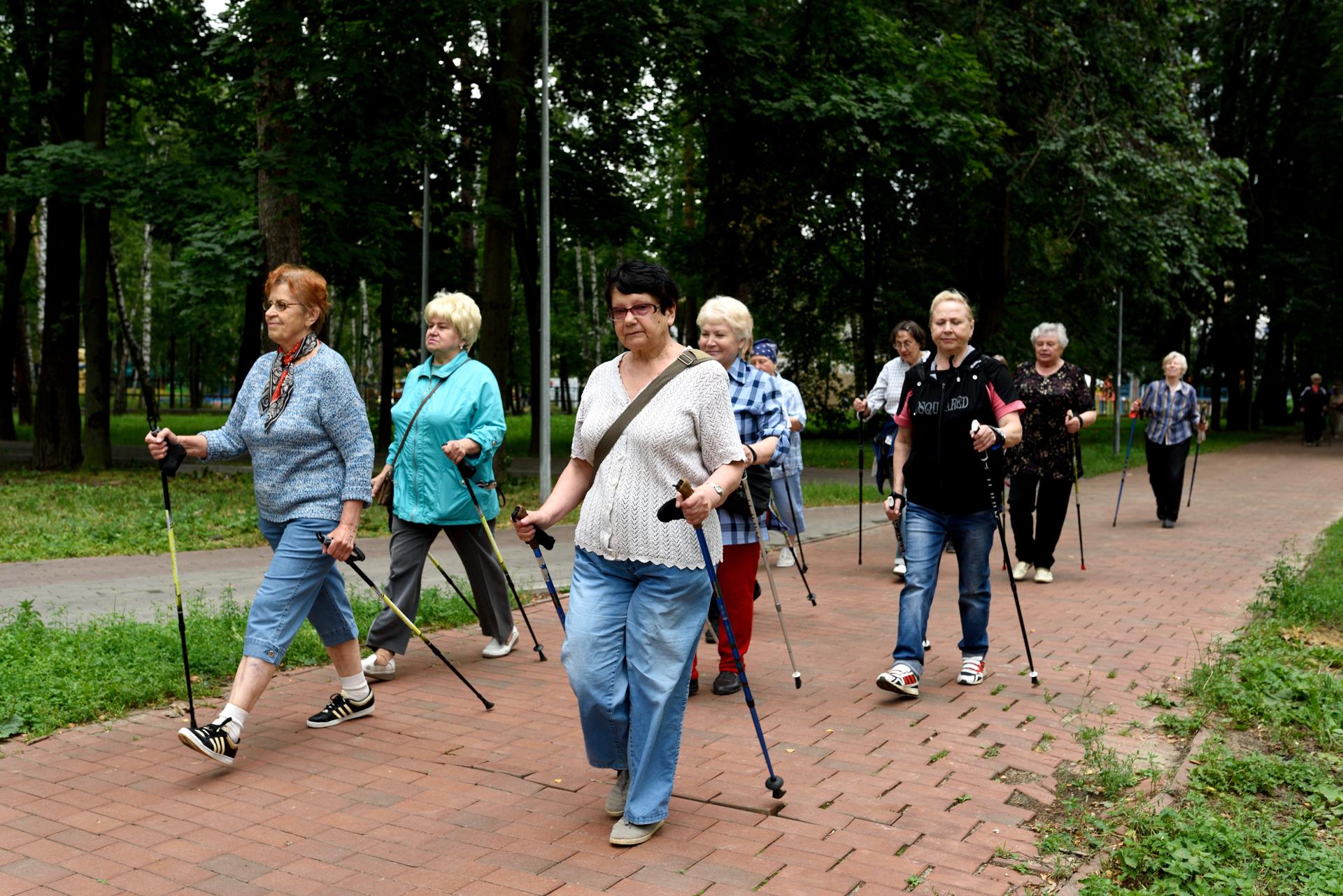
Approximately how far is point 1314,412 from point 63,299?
30.2 meters

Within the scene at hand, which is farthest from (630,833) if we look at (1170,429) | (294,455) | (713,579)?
(1170,429)

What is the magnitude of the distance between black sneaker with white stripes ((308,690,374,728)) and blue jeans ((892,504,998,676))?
8.57ft

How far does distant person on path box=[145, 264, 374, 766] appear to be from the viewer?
16.7 ft

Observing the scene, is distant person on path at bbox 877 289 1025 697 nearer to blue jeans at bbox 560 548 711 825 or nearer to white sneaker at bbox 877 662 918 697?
white sneaker at bbox 877 662 918 697

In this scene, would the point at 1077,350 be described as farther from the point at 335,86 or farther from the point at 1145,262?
the point at 335,86

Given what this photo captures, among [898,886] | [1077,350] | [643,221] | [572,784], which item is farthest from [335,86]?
[1077,350]

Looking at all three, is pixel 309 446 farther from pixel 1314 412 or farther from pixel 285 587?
pixel 1314 412

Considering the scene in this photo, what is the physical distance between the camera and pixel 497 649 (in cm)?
711

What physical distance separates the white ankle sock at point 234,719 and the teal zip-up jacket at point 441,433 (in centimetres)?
179

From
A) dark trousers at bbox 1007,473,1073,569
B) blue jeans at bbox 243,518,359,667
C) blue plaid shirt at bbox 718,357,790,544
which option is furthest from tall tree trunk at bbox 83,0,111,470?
blue jeans at bbox 243,518,359,667

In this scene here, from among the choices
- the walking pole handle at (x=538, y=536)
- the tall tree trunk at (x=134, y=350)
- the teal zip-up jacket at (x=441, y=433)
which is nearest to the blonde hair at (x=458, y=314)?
the teal zip-up jacket at (x=441, y=433)

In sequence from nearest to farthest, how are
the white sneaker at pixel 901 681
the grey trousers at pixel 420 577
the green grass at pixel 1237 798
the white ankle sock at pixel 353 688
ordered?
the green grass at pixel 1237 798 < the white ankle sock at pixel 353 688 < the white sneaker at pixel 901 681 < the grey trousers at pixel 420 577

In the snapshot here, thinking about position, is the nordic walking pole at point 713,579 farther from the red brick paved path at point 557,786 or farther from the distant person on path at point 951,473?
the distant person on path at point 951,473

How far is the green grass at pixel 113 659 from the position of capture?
18.7 feet
